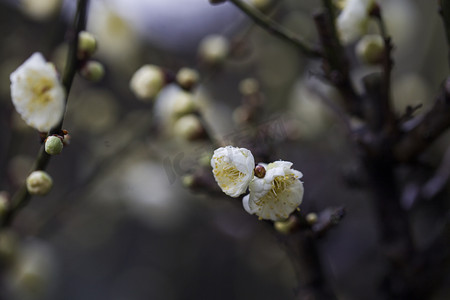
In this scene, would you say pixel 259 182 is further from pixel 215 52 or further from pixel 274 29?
pixel 215 52

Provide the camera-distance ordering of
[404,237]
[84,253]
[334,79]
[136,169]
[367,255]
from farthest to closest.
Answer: [84,253], [136,169], [367,255], [404,237], [334,79]

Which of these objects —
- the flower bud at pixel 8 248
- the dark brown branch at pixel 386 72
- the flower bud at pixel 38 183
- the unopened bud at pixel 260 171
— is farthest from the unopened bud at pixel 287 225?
the flower bud at pixel 8 248

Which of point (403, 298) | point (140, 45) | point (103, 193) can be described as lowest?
point (403, 298)

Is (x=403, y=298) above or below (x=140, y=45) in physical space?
below

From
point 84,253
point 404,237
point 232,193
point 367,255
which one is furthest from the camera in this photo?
point 84,253

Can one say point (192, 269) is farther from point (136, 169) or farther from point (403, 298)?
point (403, 298)

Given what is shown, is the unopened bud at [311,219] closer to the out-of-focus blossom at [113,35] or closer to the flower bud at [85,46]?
the flower bud at [85,46]

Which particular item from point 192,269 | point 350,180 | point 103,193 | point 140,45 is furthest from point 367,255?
point 140,45
